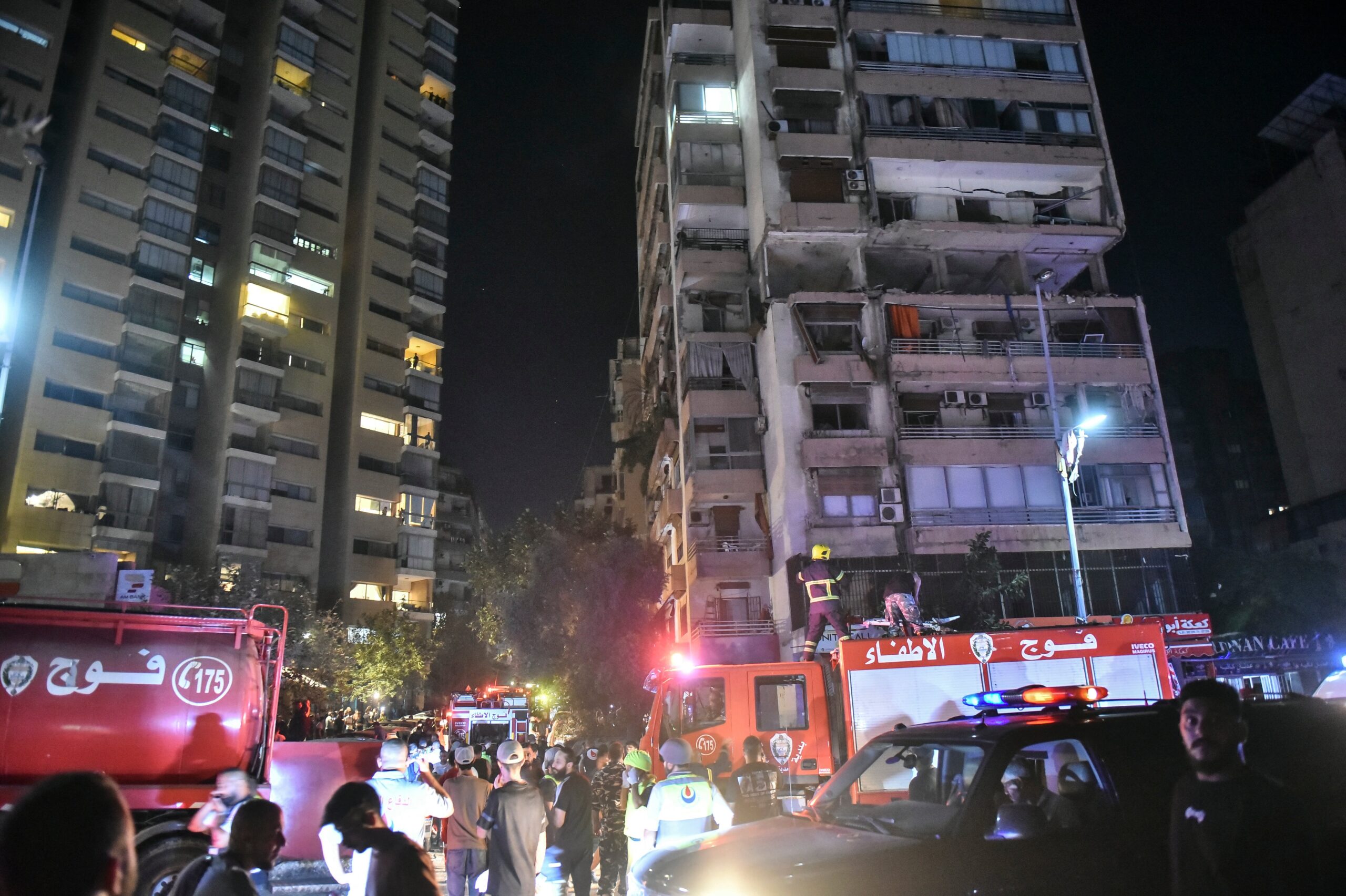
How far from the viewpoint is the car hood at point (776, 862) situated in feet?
13.3

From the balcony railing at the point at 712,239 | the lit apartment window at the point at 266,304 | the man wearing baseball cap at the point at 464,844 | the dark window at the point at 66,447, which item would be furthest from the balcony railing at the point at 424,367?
the man wearing baseball cap at the point at 464,844

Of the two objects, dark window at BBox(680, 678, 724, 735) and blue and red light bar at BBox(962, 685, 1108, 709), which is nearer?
blue and red light bar at BBox(962, 685, 1108, 709)

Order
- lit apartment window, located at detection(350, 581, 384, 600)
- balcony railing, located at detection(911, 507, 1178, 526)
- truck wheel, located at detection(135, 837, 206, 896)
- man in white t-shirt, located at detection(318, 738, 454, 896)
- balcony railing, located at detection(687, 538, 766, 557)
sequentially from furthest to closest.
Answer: lit apartment window, located at detection(350, 581, 384, 600)
balcony railing, located at detection(687, 538, 766, 557)
balcony railing, located at detection(911, 507, 1178, 526)
truck wheel, located at detection(135, 837, 206, 896)
man in white t-shirt, located at detection(318, 738, 454, 896)

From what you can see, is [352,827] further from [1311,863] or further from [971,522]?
[971,522]

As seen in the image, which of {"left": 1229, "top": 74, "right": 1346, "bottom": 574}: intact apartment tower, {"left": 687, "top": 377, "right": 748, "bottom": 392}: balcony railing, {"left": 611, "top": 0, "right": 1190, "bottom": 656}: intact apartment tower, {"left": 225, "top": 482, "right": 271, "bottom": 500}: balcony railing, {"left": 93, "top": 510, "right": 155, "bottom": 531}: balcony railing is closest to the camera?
{"left": 611, "top": 0, "right": 1190, "bottom": 656}: intact apartment tower

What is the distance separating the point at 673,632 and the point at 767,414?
477 inches

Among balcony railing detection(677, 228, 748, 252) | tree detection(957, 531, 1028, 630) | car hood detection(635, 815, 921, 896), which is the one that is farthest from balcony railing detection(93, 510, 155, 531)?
car hood detection(635, 815, 921, 896)

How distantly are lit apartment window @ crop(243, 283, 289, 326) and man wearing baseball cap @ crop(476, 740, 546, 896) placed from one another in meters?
48.1

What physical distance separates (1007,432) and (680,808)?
94.4 ft

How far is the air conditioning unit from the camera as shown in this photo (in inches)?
1211

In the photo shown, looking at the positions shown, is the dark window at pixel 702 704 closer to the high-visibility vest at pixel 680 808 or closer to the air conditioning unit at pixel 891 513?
the high-visibility vest at pixel 680 808

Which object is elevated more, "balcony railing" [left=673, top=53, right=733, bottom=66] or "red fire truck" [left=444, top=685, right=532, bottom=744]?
"balcony railing" [left=673, top=53, right=733, bottom=66]

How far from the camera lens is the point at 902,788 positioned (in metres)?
5.84

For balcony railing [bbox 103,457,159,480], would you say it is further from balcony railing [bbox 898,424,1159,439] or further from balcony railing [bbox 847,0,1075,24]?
balcony railing [bbox 847,0,1075,24]
